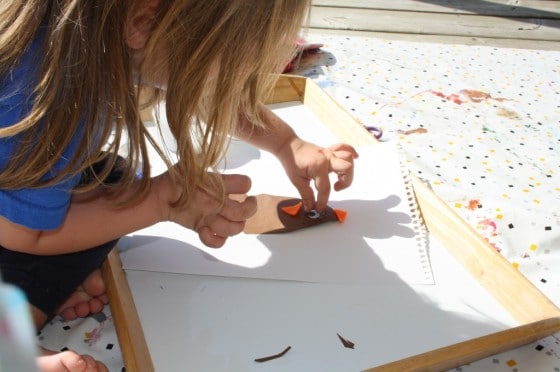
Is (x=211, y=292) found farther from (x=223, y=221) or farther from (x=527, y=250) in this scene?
(x=527, y=250)

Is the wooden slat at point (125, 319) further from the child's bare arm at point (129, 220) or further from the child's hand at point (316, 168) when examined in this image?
the child's hand at point (316, 168)

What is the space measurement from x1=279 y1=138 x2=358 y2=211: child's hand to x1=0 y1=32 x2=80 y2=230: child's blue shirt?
29cm

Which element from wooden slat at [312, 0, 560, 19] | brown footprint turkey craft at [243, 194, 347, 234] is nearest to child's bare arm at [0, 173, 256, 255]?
brown footprint turkey craft at [243, 194, 347, 234]

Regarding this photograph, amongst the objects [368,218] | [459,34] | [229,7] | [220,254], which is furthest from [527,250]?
[459,34]

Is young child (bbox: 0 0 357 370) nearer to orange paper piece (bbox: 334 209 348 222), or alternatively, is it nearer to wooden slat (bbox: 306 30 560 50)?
orange paper piece (bbox: 334 209 348 222)

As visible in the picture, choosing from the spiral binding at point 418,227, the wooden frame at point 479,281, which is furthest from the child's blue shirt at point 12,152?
the spiral binding at point 418,227

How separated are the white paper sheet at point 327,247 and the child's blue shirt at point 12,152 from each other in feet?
0.44

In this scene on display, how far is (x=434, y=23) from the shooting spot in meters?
1.59

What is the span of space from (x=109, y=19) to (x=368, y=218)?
413 millimetres

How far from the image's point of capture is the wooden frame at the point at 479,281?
0.53 metres

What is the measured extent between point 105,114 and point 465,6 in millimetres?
1477

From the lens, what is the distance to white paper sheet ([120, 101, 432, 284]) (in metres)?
0.66

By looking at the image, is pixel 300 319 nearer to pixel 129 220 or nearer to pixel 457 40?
pixel 129 220

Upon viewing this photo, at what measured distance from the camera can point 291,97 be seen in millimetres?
1022
